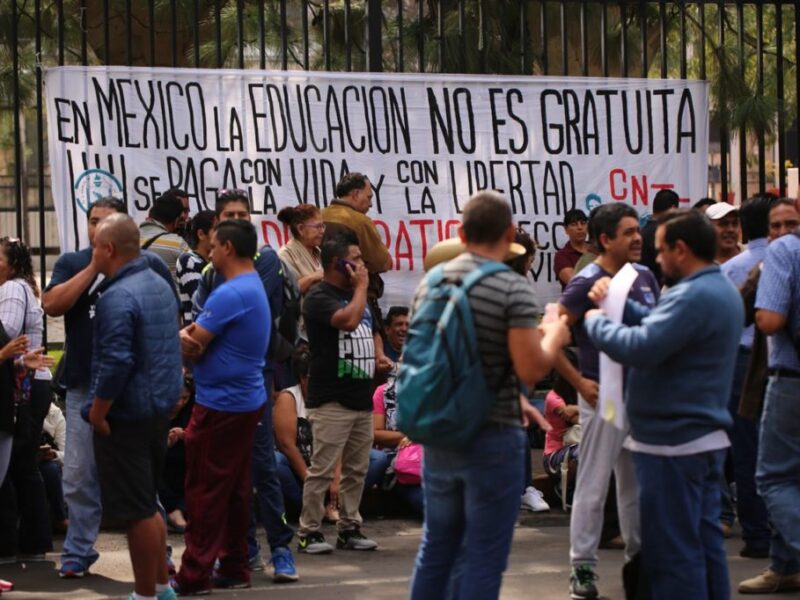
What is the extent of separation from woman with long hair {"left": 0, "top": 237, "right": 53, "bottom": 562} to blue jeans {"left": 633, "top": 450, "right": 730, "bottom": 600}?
3.53m

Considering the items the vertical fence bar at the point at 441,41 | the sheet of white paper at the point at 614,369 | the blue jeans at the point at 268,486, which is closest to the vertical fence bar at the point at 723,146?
the vertical fence bar at the point at 441,41

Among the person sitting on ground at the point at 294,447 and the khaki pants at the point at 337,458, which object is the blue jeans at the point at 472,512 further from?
the person sitting on ground at the point at 294,447

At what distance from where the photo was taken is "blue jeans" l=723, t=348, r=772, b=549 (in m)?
8.14

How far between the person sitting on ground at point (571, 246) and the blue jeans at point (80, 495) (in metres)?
4.08

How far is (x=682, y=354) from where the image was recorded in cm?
578

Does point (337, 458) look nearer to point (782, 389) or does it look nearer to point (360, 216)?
point (360, 216)

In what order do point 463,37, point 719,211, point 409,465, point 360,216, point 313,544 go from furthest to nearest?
point 463,37 < point 360,216 < point 409,465 < point 719,211 < point 313,544

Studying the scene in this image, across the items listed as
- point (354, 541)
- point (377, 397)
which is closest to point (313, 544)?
point (354, 541)

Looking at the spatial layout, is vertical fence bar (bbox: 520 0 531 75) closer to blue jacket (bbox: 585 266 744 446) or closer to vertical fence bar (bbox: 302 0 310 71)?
vertical fence bar (bbox: 302 0 310 71)

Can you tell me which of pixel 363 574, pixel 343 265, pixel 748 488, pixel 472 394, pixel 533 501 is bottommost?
pixel 363 574

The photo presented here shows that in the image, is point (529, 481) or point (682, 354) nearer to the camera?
point (682, 354)

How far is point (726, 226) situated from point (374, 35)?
2922 millimetres

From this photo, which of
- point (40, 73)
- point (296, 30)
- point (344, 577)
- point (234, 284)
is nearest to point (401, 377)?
point (234, 284)

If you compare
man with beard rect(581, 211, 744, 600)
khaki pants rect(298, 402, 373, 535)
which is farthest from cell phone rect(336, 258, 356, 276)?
man with beard rect(581, 211, 744, 600)
